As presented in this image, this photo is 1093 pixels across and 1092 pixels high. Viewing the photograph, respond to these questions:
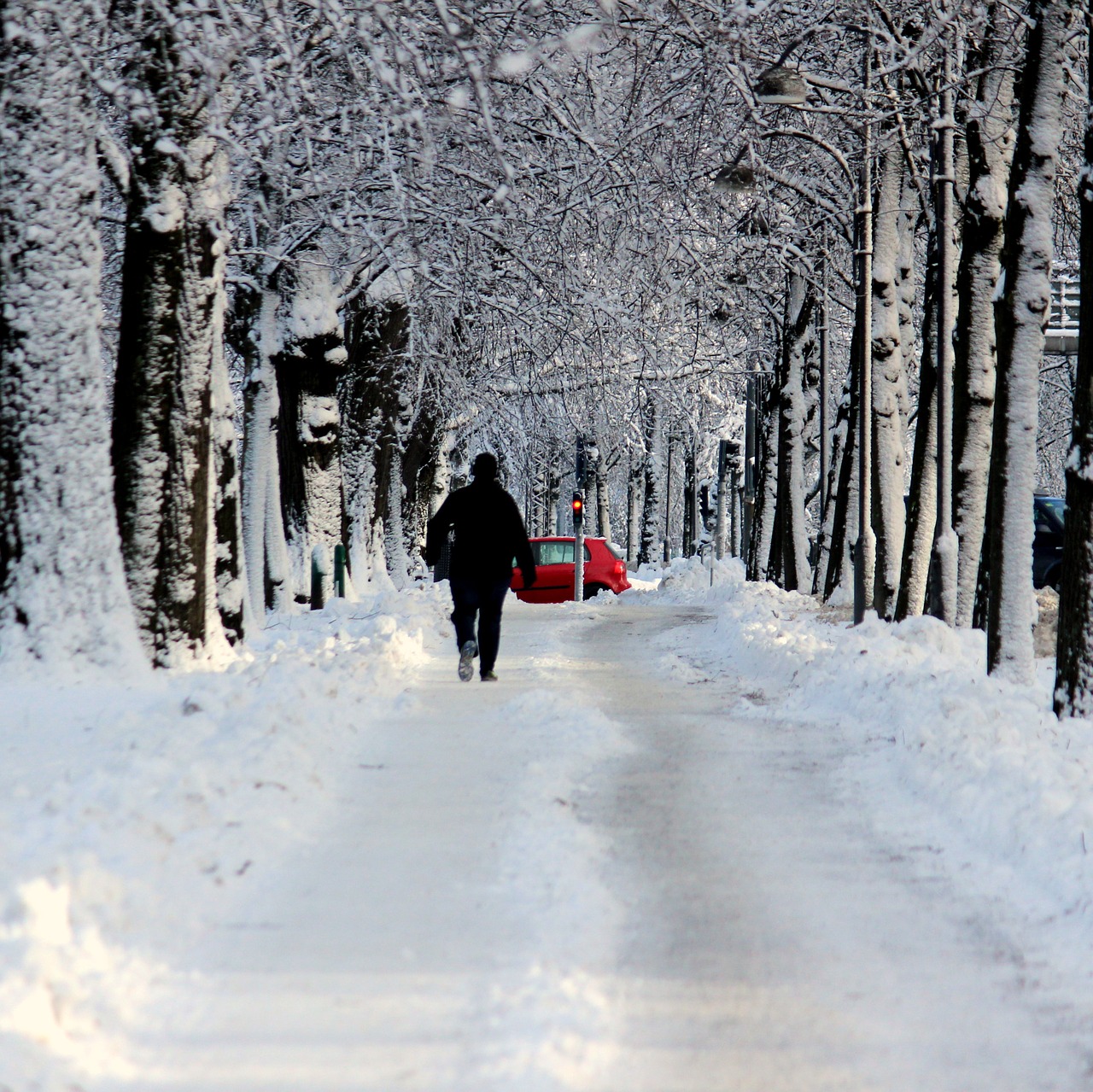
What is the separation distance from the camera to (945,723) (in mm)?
9273

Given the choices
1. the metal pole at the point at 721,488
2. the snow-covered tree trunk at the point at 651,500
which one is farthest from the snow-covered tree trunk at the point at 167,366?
the snow-covered tree trunk at the point at 651,500

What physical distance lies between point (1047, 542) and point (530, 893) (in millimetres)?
23693

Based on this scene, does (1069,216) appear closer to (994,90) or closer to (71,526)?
(994,90)

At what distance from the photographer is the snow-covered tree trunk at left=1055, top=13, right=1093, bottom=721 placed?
982cm

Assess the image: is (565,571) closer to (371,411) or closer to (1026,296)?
(371,411)

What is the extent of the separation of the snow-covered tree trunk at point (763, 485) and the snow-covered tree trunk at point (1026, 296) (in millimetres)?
20709

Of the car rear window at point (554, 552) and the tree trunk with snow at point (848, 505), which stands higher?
the tree trunk with snow at point (848, 505)

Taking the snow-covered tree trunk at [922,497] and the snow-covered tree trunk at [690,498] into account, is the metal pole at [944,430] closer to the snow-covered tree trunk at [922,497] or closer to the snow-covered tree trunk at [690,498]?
the snow-covered tree trunk at [922,497]

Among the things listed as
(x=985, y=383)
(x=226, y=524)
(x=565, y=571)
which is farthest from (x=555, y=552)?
(x=985, y=383)

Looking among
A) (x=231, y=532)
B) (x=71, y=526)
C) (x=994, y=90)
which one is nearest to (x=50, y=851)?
(x=71, y=526)

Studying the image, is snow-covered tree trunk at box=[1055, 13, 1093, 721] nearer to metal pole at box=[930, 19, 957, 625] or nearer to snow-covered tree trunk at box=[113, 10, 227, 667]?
metal pole at box=[930, 19, 957, 625]

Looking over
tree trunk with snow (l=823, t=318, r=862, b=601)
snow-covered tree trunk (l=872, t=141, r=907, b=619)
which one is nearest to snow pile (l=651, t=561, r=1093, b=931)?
snow-covered tree trunk (l=872, t=141, r=907, b=619)

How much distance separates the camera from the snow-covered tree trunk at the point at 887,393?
19.8m

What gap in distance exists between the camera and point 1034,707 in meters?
10.5
